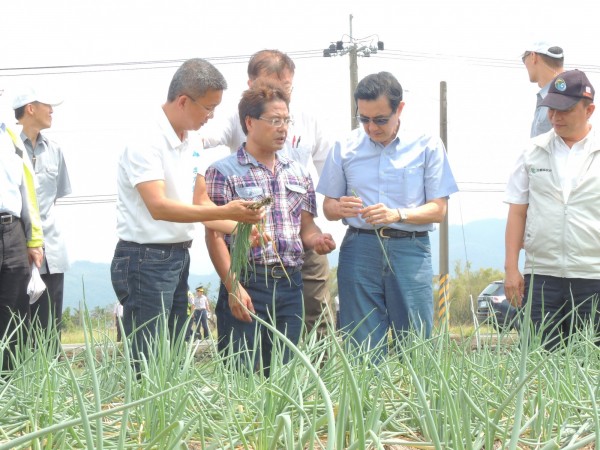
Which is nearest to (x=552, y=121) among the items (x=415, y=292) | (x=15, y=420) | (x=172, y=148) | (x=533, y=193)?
(x=533, y=193)

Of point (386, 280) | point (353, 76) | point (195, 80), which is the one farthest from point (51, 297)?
point (353, 76)

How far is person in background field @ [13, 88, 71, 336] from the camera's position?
449 centimetres

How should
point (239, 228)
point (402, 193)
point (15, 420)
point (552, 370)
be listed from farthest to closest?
point (402, 193)
point (239, 228)
point (552, 370)
point (15, 420)

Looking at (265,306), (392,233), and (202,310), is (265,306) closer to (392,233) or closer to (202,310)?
(392,233)

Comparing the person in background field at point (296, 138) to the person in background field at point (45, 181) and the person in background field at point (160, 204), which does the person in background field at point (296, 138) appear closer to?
the person in background field at point (160, 204)

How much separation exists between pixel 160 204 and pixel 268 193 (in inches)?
17.4

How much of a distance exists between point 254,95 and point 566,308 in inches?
59.9

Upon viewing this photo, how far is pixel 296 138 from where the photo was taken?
3.88 meters

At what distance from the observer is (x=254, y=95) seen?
349 cm

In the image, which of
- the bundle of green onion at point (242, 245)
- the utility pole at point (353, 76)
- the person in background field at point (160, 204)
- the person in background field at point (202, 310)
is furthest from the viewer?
the utility pole at point (353, 76)

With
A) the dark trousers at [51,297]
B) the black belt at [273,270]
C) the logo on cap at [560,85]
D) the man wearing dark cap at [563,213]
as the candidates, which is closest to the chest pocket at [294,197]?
the black belt at [273,270]

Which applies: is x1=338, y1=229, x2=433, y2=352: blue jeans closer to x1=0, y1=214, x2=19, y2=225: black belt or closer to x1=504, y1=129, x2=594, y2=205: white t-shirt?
x1=504, y1=129, x2=594, y2=205: white t-shirt

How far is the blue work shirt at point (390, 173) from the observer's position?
12.2 feet

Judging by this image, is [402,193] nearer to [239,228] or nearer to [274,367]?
[239,228]
